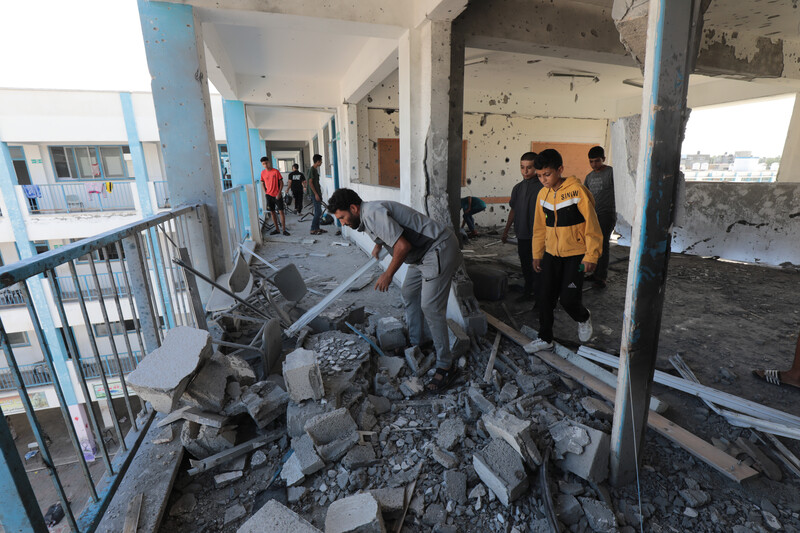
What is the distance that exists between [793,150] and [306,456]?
9.87 meters

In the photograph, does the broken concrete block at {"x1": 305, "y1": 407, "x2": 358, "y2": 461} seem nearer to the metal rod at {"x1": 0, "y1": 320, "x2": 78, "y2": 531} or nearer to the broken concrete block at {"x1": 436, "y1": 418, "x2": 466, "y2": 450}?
the broken concrete block at {"x1": 436, "y1": 418, "x2": 466, "y2": 450}

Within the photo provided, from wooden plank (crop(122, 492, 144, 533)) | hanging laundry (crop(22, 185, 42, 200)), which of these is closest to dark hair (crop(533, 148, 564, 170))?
wooden plank (crop(122, 492, 144, 533))

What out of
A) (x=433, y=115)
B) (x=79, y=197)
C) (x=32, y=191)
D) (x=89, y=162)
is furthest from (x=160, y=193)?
(x=433, y=115)

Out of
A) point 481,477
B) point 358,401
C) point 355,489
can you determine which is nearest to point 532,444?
point 481,477

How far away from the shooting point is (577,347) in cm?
331

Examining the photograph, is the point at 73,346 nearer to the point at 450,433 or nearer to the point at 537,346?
the point at 450,433

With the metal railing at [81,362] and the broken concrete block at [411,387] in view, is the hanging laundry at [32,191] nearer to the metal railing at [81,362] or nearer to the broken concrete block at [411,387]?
the metal railing at [81,362]

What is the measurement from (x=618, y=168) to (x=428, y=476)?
188 cm

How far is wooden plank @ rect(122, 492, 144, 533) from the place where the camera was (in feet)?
5.36

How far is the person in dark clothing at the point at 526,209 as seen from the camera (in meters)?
4.16

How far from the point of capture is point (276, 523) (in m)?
1.53

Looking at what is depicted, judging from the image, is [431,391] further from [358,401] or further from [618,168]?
[618,168]

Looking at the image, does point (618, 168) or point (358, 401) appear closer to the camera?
point (618, 168)

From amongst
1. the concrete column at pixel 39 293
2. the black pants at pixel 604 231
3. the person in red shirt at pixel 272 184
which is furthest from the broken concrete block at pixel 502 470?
the concrete column at pixel 39 293
